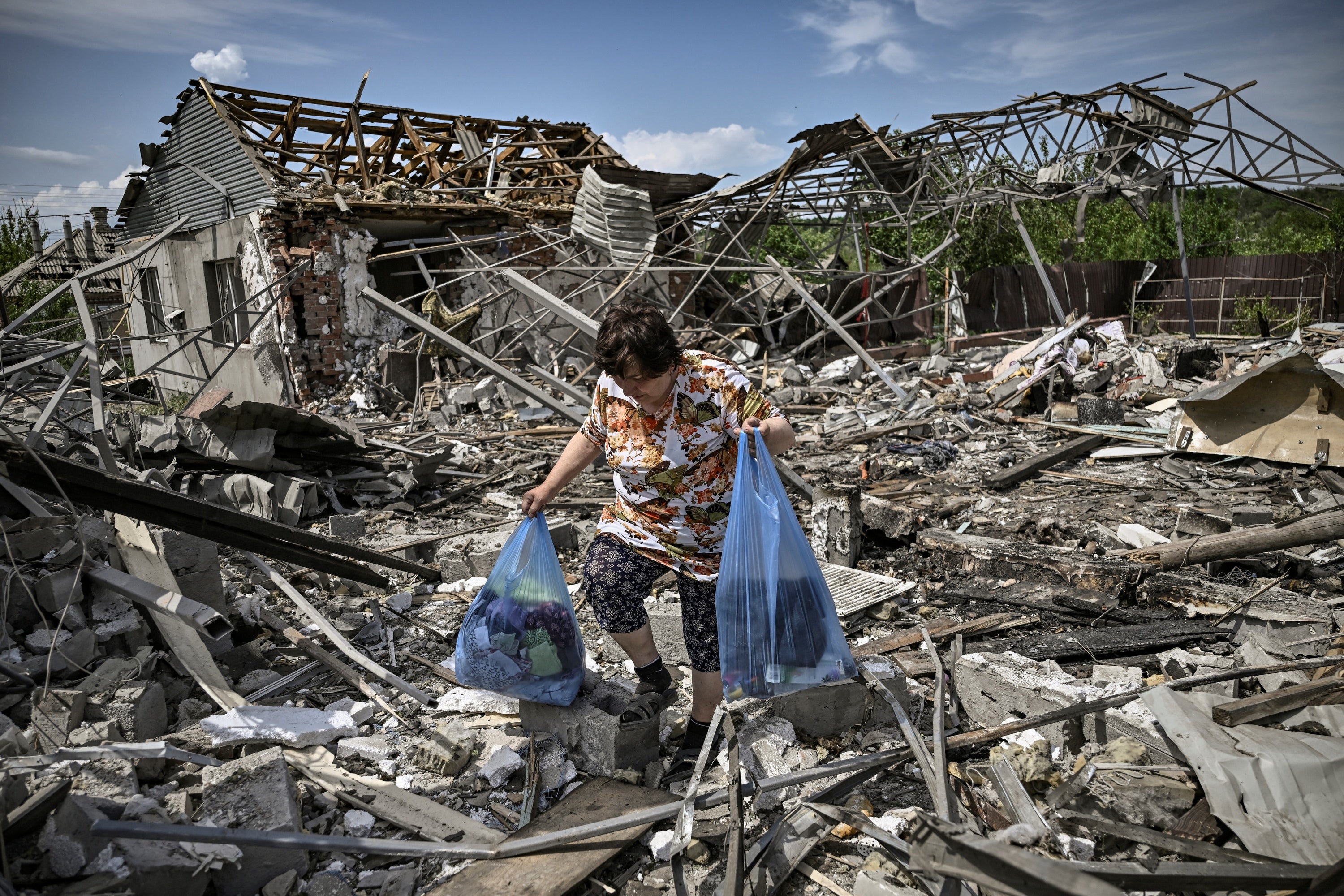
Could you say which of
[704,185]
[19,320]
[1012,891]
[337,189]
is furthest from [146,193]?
[1012,891]

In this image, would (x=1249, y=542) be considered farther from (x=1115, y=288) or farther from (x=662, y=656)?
(x=1115, y=288)

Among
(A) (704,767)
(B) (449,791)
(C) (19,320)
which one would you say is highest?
(C) (19,320)

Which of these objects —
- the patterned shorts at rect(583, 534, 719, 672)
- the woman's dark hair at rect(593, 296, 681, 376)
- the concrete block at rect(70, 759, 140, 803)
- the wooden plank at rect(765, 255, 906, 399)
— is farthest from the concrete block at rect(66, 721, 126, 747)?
the wooden plank at rect(765, 255, 906, 399)

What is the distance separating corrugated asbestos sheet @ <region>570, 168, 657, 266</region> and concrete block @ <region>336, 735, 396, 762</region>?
8.99 m

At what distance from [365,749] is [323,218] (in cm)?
1072

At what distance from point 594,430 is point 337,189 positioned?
436 inches

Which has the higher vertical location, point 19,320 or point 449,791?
point 19,320

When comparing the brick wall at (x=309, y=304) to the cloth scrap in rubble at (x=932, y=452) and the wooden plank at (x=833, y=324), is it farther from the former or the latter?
the cloth scrap in rubble at (x=932, y=452)

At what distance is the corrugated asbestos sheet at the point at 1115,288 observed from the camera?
18.9 metres

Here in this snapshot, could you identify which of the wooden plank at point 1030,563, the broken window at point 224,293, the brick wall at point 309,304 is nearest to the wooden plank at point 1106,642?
the wooden plank at point 1030,563

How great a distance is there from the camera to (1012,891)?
1478 millimetres

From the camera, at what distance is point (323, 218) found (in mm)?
11797

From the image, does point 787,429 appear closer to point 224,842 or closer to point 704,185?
point 224,842

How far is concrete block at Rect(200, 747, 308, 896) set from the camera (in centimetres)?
221
